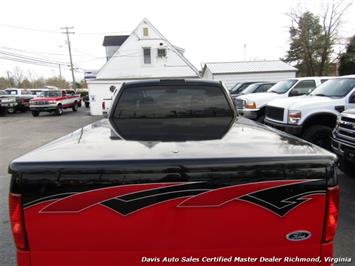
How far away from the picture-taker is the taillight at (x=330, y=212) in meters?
1.74

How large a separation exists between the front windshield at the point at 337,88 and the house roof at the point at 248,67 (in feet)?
86.5

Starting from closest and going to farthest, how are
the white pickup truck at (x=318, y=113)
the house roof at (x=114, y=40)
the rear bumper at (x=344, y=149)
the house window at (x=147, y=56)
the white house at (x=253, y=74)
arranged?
the rear bumper at (x=344, y=149), the white pickup truck at (x=318, y=113), the house window at (x=147, y=56), the white house at (x=253, y=74), the house roof at (x=114, y=40)

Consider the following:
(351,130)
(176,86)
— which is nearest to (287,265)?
(176,86)

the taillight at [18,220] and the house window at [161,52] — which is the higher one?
the house window at [161,52]

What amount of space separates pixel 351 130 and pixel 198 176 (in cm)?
439

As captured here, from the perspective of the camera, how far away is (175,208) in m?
1.69

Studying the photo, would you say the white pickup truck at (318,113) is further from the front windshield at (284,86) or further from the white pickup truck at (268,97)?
the front windshield at (284,86)

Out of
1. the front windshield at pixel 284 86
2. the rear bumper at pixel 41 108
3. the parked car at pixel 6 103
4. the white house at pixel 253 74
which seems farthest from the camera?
the white house at pixel 253 74

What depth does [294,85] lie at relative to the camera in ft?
37.6

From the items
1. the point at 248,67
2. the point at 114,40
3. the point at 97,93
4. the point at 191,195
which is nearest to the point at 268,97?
the point at 191,195

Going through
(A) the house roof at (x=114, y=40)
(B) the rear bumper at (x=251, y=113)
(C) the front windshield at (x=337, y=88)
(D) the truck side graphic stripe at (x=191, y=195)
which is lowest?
(B) the rear bumper at (x=251, y=113)

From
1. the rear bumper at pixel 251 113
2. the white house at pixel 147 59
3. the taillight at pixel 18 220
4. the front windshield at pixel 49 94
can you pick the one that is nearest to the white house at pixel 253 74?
the white house at pixel 147 59

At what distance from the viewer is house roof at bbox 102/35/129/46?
163 feet

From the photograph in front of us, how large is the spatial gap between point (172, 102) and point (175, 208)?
2.42 metres
